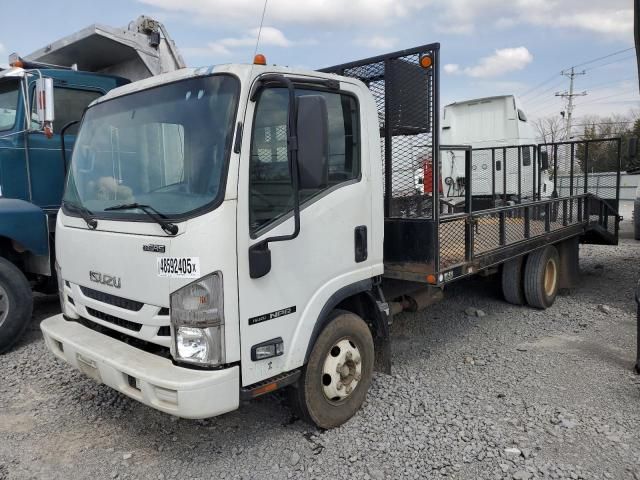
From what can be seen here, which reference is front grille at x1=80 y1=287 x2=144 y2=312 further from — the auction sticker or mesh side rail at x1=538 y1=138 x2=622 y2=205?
mesh side rail at x1=538 y1=138 x2=622 y2=205

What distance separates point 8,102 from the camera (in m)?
5.36

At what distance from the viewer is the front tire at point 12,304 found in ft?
15.4

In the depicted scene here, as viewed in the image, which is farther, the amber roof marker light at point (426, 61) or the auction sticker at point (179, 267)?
the amber roof marker light at point (426, 61)

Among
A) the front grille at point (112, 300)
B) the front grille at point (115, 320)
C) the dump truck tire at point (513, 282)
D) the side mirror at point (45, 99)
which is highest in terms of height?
the side mirror at point (45, 99)

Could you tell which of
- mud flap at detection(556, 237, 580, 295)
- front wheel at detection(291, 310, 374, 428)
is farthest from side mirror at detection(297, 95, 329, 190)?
mud flap at detection(556, 237, 580, 295)

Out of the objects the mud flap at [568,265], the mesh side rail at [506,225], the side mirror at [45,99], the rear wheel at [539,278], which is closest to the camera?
the mesh side rail at [506,225]

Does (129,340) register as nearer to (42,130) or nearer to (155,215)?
(155,215)

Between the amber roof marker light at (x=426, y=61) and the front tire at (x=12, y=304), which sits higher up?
the amber roof marker light at (x=426, y=61)

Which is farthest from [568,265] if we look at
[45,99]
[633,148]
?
[45,99]

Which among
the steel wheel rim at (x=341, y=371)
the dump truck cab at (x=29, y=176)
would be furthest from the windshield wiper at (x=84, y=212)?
the steel wheel rim at (x=341, y=371)

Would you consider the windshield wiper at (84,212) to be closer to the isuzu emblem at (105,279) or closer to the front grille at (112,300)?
the isuzu emblem at (105,279)

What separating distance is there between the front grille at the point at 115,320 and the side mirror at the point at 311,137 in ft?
4.18

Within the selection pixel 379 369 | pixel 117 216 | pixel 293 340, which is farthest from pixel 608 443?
pixel 117 216

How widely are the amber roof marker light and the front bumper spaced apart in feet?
7.90
